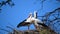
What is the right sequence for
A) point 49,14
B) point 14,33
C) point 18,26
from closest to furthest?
1. point 49,14
2. point 14,33
3. point 18,26

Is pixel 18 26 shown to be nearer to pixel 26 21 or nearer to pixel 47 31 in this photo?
pixel 26 21

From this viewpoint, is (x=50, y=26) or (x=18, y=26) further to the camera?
(x=18, y=26)

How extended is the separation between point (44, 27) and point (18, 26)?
476 millimetres

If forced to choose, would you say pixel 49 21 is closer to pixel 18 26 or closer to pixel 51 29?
pixel 51 29

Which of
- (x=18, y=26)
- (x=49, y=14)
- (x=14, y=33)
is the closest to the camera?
(x=49, y=14)

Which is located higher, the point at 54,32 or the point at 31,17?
the point at 31,17

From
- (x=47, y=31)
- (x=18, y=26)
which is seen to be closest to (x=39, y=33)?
(x=47, y=31)

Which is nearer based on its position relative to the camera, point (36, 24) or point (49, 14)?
point (49, 14)

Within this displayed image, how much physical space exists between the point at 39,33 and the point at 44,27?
0.97 ft

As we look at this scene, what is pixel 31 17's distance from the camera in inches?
174

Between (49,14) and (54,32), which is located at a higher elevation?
(49,14)

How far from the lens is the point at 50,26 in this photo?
3.51 metres

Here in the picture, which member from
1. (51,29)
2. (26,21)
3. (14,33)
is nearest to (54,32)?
(51,29)

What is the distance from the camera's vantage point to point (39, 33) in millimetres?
3680
